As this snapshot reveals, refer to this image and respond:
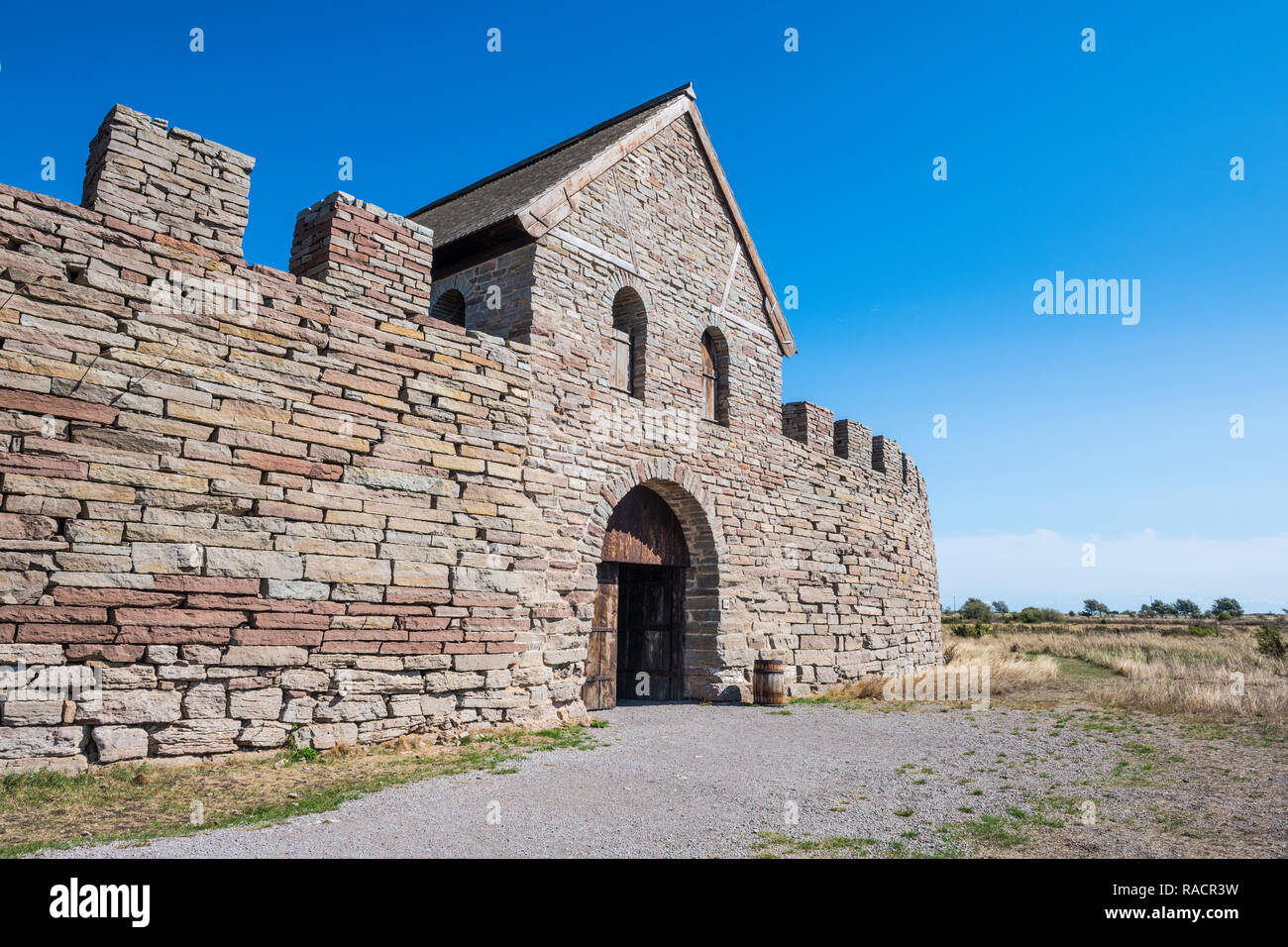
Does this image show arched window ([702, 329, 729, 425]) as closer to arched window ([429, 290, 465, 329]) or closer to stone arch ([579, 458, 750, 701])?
stone arch ([579, 458, 750, 701])

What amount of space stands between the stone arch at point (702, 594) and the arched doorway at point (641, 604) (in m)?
0.10

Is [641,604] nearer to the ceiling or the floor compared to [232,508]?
nearer to the floor

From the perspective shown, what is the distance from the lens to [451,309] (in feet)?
36.1

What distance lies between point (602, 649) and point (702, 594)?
2.08 m

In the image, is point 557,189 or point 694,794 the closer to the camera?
point 694,794

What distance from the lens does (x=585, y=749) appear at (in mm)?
7746

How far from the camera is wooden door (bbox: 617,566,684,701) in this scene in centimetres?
1198

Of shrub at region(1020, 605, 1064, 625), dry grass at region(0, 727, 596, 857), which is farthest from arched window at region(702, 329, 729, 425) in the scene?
shrub at region(1020, 605, 1064, 625)

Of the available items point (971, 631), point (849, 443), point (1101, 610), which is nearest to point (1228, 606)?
point (1101, 610)

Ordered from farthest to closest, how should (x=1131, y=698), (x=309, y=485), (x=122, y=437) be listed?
(x=1131, y=698) → (x=309, y=485) → (x=122, y=437)

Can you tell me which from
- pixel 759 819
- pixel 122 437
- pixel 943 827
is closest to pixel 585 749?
pixel 759 819

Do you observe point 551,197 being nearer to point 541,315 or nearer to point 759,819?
point 541,315

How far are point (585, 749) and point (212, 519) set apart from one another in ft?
13.5

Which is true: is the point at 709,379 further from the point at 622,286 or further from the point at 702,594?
the point at 702,594
